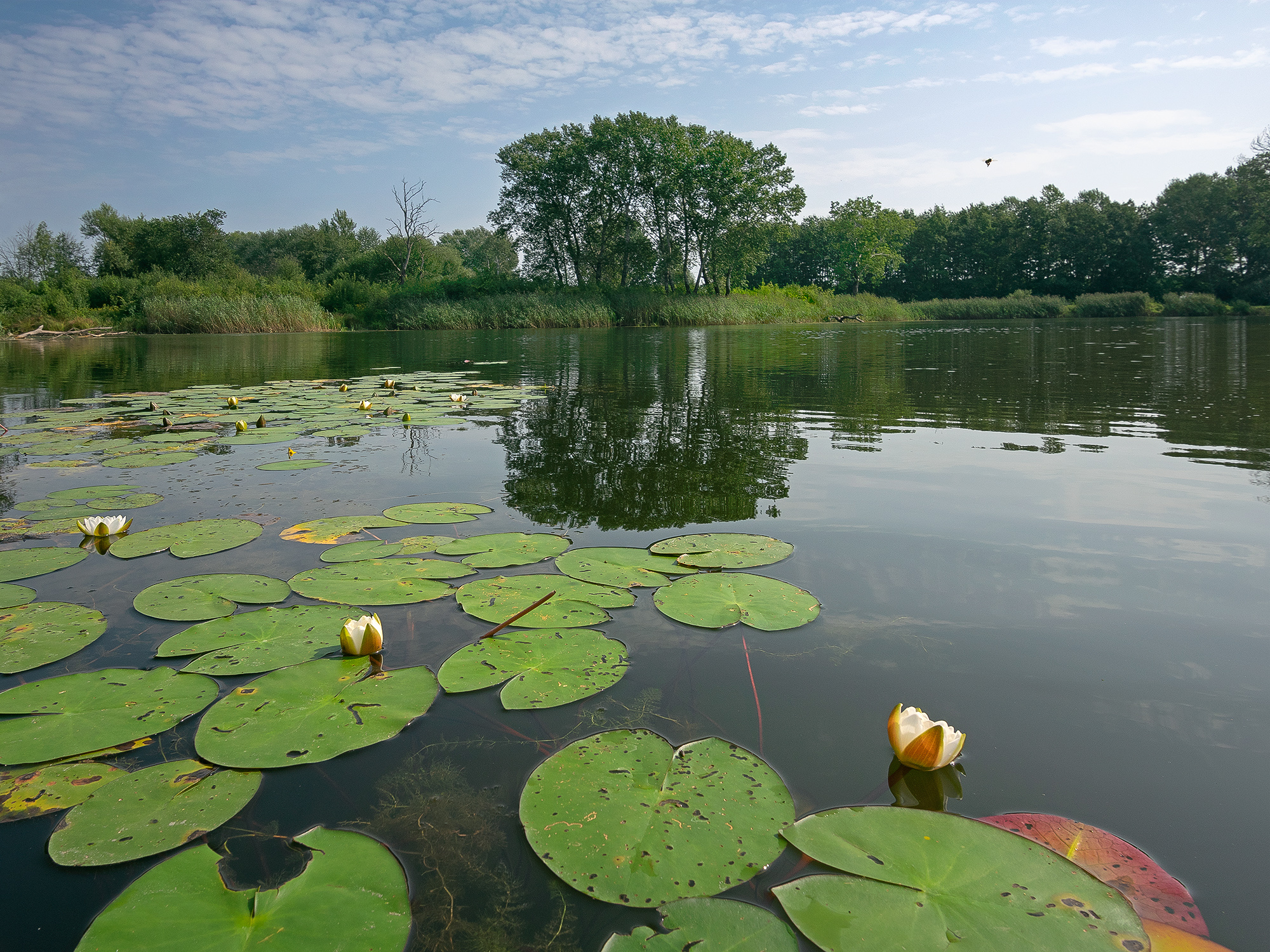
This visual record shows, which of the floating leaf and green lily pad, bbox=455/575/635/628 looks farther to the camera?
green lily pad, bbox=455/575/635/628

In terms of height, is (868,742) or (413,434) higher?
(413,434)

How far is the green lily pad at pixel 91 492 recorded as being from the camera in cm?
270

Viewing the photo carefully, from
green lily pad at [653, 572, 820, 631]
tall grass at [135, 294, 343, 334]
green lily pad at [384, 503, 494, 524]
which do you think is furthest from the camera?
tall grass at [135, 294, 343, 334]

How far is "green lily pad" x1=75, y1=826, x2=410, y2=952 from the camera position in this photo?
30.4 inches

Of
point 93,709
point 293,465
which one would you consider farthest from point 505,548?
point 293,465

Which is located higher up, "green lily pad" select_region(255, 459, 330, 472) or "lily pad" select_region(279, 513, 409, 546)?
"green lily pad" select_region(255, 459, 330, 472)

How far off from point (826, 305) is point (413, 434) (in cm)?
3258

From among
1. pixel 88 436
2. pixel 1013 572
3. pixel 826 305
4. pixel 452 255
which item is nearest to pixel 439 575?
pixel 1013 572

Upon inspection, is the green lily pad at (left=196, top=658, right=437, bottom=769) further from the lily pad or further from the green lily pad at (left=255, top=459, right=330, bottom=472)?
the green lily pad at (left=255, top=459, right=330, bottom=472)

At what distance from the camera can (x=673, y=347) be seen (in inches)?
496

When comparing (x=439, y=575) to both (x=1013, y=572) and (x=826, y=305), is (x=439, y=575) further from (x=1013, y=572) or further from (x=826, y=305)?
(x=826, y=305)

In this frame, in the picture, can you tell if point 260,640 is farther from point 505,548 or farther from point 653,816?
point 653,816

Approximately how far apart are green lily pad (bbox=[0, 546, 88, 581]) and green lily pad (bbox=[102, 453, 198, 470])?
1.38 metres

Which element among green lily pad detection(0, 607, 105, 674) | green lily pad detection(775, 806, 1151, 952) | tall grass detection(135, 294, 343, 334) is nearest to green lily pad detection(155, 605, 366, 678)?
green lily pad detection(0, 607, 105, 674)
